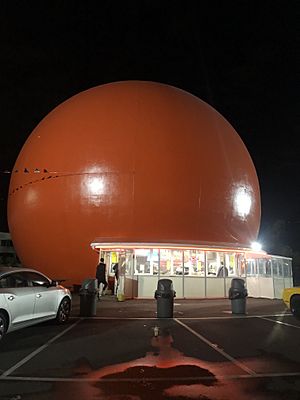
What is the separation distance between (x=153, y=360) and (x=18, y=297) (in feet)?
11.8

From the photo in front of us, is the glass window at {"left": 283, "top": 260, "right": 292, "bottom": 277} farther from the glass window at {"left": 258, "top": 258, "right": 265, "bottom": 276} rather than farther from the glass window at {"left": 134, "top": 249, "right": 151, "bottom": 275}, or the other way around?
the glass window at {"left": 134, "top": 249, "right": 151, "bottom": 275}

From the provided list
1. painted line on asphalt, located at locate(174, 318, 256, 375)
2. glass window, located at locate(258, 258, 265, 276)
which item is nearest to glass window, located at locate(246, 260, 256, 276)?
glass window, located at locate(258, 258, 265, 276)

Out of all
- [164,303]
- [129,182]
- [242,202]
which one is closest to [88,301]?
[164,303]

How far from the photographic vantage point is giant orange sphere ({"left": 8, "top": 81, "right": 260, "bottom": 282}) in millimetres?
19531

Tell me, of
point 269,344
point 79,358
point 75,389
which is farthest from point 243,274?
point 75,389

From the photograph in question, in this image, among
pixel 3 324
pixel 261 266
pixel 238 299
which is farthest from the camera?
pixel 261 266

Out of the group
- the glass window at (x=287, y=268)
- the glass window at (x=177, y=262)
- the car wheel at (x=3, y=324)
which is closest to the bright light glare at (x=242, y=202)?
the glass window at (x=177, y=262)

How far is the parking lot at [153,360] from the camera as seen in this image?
17.1 feet

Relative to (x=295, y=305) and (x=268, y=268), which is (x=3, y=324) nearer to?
(x=295, y=305)

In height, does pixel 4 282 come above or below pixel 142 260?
below

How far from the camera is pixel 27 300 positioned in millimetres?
9109

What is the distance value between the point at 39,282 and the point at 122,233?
9283 mm

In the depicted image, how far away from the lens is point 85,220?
1977cm

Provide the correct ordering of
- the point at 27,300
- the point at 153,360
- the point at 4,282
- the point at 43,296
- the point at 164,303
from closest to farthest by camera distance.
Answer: the point at 153,360 < the point at 4,282 < the point at 27,300 < the point at 43,296 < the point at 164,303
